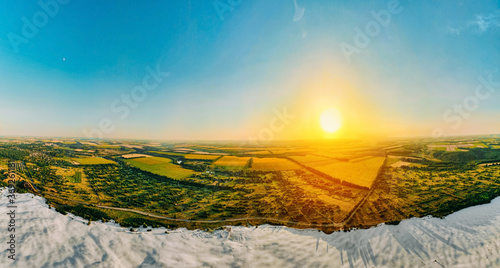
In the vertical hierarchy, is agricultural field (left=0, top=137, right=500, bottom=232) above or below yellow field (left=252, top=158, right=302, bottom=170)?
below

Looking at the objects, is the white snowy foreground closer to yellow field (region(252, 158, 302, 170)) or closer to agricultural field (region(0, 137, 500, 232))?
agricultural field (region(0, 137, 500, 232))

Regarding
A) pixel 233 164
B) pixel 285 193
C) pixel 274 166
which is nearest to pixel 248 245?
pixel 285 193

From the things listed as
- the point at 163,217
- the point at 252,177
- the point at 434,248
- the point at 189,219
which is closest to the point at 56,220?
the point at 163,217

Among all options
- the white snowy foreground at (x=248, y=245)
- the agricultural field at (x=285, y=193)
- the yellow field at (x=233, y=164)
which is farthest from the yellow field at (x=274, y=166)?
the white snowy foreground at (x=248, y=245)

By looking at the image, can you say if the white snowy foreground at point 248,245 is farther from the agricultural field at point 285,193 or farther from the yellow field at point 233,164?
the yellow field at point 233,164

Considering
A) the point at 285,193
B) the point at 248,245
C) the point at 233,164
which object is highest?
the point at 233,164

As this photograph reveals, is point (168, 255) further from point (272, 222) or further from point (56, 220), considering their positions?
point (56, 220)

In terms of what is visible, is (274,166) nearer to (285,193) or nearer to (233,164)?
(233,164)

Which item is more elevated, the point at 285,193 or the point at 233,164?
the point at 233,164

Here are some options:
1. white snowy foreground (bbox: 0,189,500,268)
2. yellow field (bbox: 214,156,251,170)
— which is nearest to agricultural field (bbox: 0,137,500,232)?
white snowy foreground (bbox: 0,189,500,268)
